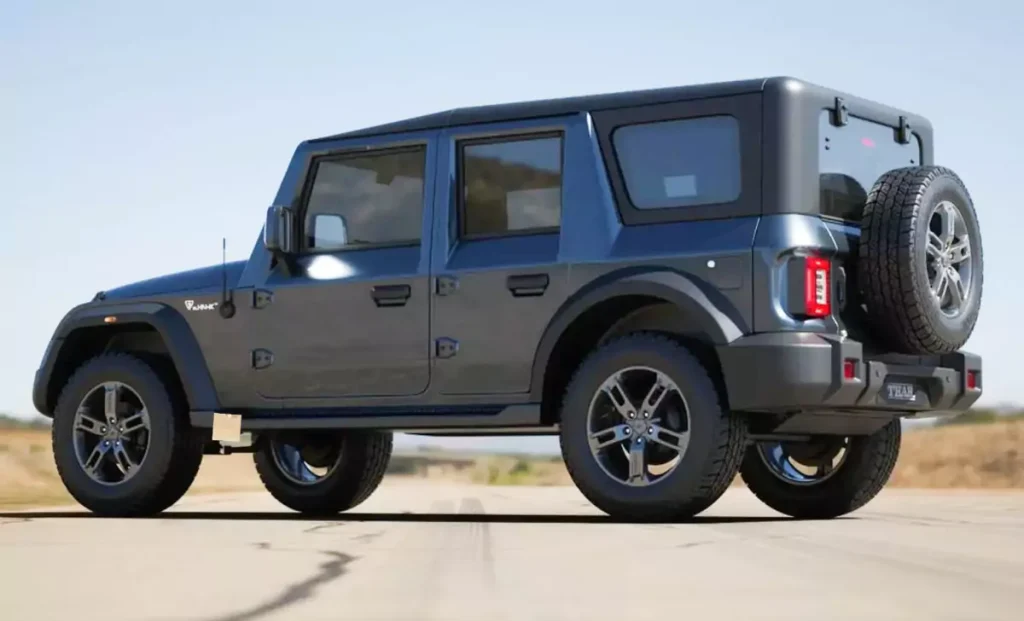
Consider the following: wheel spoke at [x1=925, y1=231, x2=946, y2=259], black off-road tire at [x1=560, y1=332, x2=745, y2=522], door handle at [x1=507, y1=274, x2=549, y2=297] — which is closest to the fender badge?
door handle at [x1=507, y1=274, x2=549, y2=297]

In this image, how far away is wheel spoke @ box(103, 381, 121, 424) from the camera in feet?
37.6

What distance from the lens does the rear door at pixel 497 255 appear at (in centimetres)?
978

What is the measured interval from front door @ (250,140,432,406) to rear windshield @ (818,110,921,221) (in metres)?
2.40

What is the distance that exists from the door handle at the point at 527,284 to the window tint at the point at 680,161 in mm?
678

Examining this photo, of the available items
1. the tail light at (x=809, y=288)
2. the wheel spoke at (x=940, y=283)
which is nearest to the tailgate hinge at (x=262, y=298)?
the tail light at (x=809, y=288)

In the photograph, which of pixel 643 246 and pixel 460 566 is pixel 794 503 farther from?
pixel 460 566

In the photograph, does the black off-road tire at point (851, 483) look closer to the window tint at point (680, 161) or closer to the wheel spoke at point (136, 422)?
the window tint at point (680, 161)

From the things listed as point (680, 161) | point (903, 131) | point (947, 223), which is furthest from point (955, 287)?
point (680, 161)

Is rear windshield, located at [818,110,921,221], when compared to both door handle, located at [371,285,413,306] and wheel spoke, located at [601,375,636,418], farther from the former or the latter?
door handle, located at [371,285,413,306]

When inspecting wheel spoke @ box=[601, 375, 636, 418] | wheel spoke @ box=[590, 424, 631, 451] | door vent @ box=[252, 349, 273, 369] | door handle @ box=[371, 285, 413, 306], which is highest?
door handle @ box=[371, 285, 413, 306]

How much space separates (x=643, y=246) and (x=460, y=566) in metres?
3.13

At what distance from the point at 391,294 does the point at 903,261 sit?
305 cm

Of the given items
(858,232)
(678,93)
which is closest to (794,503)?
(858,232)

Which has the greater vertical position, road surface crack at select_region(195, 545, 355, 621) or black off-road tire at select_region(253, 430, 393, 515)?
road surface crack at select_region(195, 545, 355, 621)
